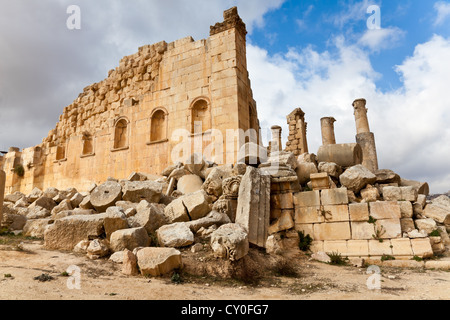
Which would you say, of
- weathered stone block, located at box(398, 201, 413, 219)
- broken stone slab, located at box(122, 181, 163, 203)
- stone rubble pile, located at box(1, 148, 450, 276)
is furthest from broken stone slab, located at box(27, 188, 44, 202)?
weathered stone block, located at box(398, 201, 413, 219)

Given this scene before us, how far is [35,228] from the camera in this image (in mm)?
6328

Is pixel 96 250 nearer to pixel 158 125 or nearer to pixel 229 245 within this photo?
pixel 229 245

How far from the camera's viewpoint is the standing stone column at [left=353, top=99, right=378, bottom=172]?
13.9m

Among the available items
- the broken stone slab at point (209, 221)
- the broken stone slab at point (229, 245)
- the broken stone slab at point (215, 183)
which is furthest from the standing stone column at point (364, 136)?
the broken stone slab at point (229, 245)

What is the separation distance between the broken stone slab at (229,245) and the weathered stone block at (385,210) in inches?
139

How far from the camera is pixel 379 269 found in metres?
5.90

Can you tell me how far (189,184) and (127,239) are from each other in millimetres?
3661

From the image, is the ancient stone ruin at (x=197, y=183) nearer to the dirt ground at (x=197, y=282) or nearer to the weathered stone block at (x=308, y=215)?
the weathered stone block at (x=308, y=215)

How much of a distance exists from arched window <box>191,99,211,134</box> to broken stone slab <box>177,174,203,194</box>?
8.43ft

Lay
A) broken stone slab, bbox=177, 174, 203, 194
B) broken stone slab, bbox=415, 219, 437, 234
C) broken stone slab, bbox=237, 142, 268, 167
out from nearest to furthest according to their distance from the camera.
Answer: broken stone slab, bbox=415, 219, 437, 234 < broken stone slab, bbox=237, 142, 268, 167 < broken stone slab, bbox=177, 174, 203, 194

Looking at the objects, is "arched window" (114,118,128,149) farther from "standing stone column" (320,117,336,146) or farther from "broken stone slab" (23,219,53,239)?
"standing stone column" (320,117,336,146)

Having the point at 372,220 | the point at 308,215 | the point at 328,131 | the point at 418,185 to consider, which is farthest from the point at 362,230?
the point at 328,131

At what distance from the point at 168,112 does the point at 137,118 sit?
1.53 meters
